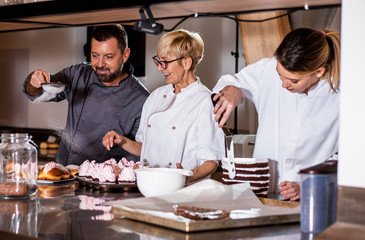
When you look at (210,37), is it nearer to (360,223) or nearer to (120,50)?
(120,50)

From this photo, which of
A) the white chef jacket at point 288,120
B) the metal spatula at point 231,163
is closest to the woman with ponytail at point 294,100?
the white chef jacket at point 288,120

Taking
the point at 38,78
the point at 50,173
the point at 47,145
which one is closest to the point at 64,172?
the point at 50,173

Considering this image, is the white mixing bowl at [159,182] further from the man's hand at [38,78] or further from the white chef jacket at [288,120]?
the man's hand at [38,78]

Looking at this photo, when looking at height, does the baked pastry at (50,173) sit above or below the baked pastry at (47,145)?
above

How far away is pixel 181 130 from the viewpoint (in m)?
2.62

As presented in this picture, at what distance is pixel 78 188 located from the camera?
2150 millimetres

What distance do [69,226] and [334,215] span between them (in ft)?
2.53

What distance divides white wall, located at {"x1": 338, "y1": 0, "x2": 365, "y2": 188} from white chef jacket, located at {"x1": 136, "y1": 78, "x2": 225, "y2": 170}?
119 centimetres

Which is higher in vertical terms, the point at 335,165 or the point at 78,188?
the point at 335,165

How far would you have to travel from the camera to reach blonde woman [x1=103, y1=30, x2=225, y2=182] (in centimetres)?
255

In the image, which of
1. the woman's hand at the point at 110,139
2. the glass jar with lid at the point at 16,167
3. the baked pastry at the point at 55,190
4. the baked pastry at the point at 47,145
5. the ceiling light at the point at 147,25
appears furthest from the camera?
the baked pastry at the point at 47,145

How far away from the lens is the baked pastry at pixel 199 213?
1400 millimetres

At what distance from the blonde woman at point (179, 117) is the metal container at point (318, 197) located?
1145 millimetres

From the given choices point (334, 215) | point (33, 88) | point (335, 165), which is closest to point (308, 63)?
point (335, 165)
